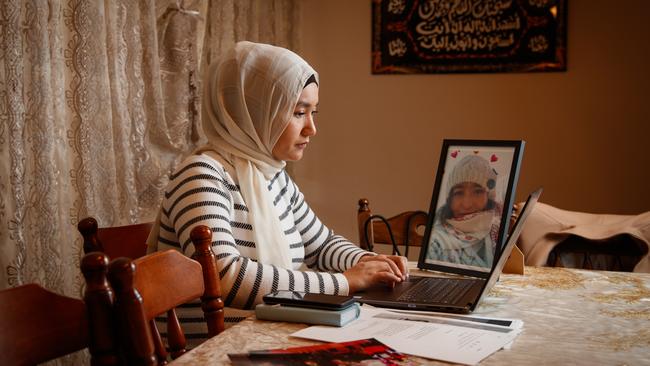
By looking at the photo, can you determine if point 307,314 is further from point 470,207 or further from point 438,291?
point 470,207

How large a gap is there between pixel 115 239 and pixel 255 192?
0.36 m

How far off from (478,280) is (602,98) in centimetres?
255

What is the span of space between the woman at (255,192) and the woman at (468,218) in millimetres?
171

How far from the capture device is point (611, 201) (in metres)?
3.89

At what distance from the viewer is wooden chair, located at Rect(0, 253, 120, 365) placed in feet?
3.21

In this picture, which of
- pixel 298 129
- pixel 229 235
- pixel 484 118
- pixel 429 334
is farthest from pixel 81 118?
pixel 484 118

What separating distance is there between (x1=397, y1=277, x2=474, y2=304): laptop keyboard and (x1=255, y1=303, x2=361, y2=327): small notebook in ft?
0.61

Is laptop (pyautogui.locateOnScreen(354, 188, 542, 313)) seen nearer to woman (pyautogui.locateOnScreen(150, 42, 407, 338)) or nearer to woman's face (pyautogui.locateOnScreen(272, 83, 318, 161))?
woman (pyautogui.locateOnScreen(150, 42, 407, 338))

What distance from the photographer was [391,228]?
2.32m

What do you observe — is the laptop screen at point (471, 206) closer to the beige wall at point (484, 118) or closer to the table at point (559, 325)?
the table at point (559, 325)

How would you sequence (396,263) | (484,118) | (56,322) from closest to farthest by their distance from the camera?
(56,322), (396,263), (484,118)

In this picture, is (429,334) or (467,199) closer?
(429,334)

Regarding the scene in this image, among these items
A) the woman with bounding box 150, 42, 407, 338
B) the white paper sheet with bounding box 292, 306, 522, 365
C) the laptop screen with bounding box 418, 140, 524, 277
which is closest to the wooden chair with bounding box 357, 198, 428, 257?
the woman with bounding box 150, 42, 407, 338

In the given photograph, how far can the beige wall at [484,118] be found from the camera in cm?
384
